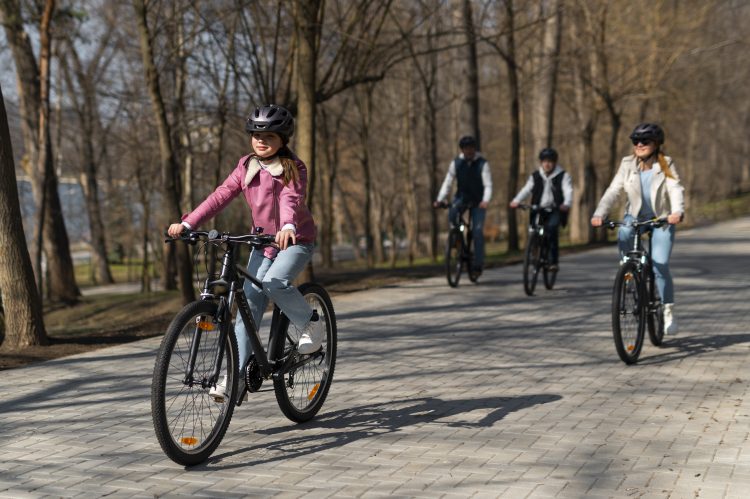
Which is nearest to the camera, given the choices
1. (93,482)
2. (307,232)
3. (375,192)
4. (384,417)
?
(93,482)

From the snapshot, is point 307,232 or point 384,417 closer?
point 307,232

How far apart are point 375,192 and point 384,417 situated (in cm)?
4746

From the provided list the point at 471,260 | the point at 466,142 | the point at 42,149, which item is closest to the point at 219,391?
the point at 466,142

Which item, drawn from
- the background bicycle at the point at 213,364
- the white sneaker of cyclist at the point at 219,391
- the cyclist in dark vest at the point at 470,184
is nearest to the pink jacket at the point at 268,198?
the background bicycle at the point at 213,364

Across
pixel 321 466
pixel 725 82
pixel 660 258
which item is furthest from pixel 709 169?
pixel 321 466

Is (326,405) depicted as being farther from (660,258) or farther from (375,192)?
(375,192)

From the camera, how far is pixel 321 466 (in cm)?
561

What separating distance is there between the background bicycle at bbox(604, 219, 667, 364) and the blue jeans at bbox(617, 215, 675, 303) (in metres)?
0.07

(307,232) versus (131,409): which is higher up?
(307,232)

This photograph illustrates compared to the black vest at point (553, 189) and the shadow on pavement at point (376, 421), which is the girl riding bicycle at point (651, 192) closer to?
the shadow on pavement at point (376, 421)

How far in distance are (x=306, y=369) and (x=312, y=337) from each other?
0.27 metres

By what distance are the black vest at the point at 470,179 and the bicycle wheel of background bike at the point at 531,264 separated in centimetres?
109

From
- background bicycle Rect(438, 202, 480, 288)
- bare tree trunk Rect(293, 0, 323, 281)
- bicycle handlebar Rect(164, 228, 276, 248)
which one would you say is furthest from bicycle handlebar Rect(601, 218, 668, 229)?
bare tree trunk Rect(293, 0, 323, 281)

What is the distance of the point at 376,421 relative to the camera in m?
6.74
